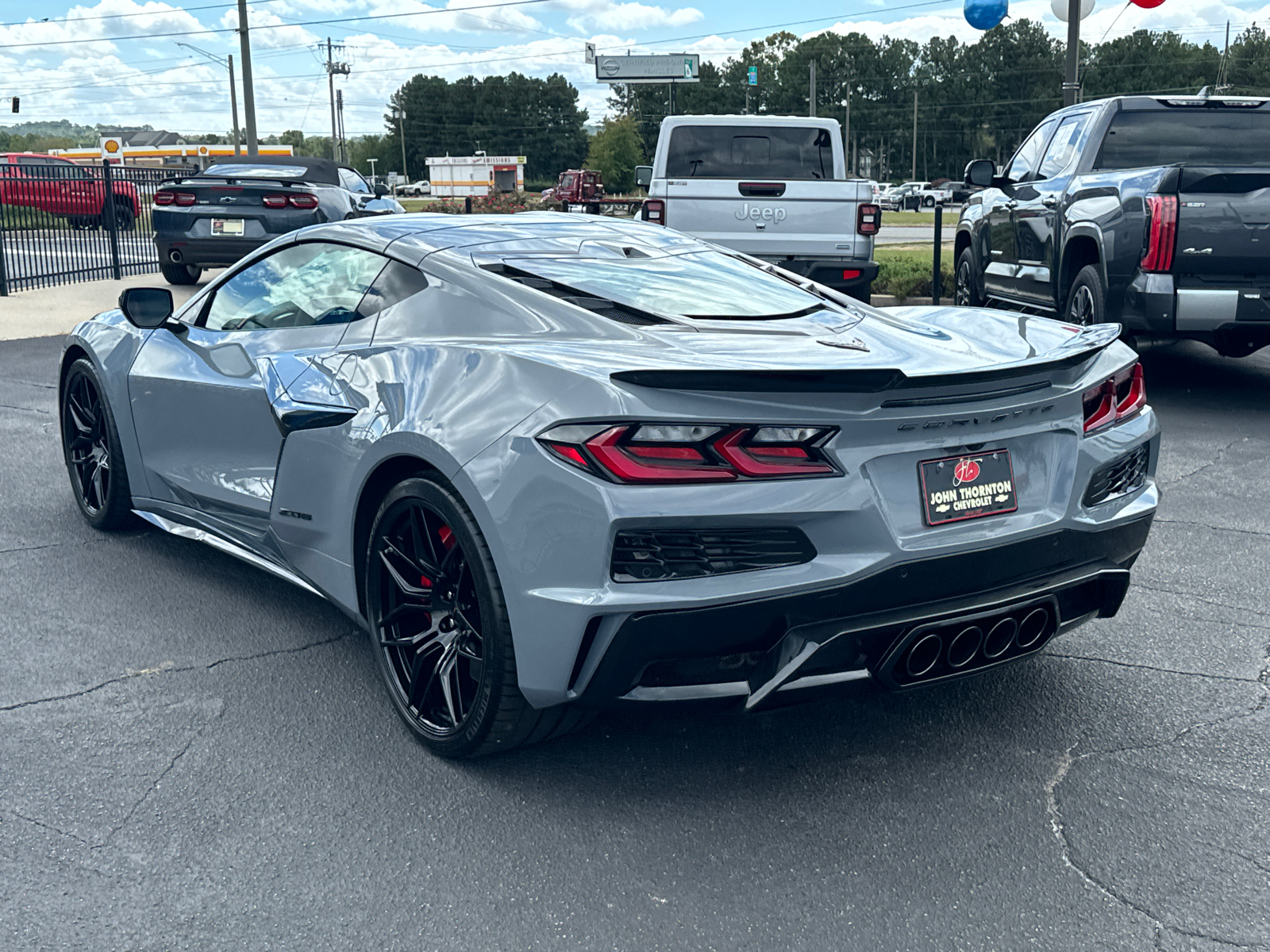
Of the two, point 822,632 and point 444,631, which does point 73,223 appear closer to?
point 444,631

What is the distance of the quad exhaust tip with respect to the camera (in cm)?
296

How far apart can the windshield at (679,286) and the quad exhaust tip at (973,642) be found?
1176mm

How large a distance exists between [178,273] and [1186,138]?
41.2 feet

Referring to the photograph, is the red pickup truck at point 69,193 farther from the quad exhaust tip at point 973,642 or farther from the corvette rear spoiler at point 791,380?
the quad exhaust tip at point 973,642

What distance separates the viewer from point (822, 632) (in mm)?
2857

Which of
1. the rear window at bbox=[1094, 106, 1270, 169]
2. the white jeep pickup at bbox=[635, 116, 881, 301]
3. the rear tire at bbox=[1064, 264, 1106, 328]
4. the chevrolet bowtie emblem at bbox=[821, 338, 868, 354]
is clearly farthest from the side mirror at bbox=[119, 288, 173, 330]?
the white jeep pickup at bbox=[635, 116, 881, 301]

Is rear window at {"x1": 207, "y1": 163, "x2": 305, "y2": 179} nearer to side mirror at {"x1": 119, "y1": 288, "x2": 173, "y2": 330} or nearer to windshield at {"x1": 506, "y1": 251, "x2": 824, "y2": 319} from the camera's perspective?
side mirror at {"x1": 119, "y1": 288, "x2": 173, "y2": 330}

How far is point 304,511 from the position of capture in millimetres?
3838

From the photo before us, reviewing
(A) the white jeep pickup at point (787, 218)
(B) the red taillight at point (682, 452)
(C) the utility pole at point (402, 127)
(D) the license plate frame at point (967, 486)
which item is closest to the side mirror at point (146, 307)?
(B) the red taillight at point (682, 452)

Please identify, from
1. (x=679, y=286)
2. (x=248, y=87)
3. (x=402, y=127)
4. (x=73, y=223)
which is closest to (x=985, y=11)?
(x=73, y=223)

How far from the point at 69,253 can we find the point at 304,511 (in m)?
14.9

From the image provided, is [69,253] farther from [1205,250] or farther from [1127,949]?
[1127,949]

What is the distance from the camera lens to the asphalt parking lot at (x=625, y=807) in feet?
8.66

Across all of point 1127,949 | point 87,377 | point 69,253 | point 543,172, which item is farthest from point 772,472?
point 543,172
